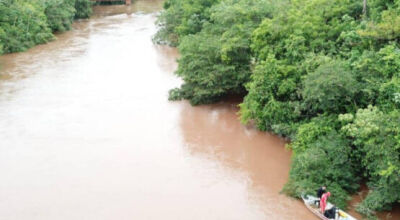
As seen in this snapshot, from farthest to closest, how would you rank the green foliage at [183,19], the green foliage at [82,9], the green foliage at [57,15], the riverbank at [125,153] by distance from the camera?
the green foliage at [82,9] → the green foliage at [57,15] → the green foliage at [183,19] → the riverbank at [125,153]

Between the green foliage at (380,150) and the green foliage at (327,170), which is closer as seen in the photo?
the green foliage at (380,150)

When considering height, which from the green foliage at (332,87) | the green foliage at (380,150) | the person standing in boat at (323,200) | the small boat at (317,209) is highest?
the green foliage at (332,87)

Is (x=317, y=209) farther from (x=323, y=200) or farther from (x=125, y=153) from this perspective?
(x=125, y=153)

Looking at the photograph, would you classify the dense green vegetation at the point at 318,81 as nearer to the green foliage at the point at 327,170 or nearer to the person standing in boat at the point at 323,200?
the green foliage at the point at 327,170

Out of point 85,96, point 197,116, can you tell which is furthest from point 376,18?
point 85,96

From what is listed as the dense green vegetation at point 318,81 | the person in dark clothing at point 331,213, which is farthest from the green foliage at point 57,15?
the person in dark clothing at point 331,213

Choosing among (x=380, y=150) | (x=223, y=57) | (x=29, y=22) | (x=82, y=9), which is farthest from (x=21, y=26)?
(x=380, y=150)

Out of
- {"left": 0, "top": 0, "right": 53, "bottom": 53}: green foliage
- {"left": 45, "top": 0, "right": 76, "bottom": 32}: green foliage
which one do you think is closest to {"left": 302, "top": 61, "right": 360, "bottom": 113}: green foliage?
{"left": 0, "top": 0, "right": 53, "bottom": 53}: green foliage
